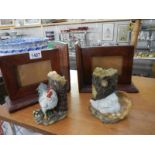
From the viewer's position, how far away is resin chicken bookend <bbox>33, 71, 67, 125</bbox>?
21.5 inches

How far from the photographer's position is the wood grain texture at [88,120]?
53 cm

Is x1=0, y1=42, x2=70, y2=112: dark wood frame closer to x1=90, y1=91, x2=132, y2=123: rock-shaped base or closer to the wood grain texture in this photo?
the wood grain texture

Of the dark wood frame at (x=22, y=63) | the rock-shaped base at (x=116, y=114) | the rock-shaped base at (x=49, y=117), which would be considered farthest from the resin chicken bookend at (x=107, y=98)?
the dark wood frame at (x=22, y=63)

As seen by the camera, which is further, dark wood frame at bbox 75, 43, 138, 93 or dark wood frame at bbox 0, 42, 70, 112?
dark wood frame at bbox 75, 43, 138, 93

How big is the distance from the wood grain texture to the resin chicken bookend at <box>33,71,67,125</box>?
2cm

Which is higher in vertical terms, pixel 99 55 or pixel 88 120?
pixel 99 55

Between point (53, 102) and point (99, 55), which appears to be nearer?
point (53, 102)

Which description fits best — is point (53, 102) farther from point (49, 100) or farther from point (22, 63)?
point (22, 63)

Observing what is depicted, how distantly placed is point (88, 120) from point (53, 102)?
13 cm

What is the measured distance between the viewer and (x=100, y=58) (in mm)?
738

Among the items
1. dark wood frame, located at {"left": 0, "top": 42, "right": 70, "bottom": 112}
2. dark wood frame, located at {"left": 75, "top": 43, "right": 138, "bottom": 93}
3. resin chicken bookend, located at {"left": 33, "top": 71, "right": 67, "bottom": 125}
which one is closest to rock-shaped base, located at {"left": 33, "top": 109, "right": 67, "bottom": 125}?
resin chicken bookend, located at {"left": 33, "top": 71, "right": 67, "bottom": 125}

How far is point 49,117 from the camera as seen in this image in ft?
1.85

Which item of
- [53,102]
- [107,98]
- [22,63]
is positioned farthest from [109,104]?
[22,63]
